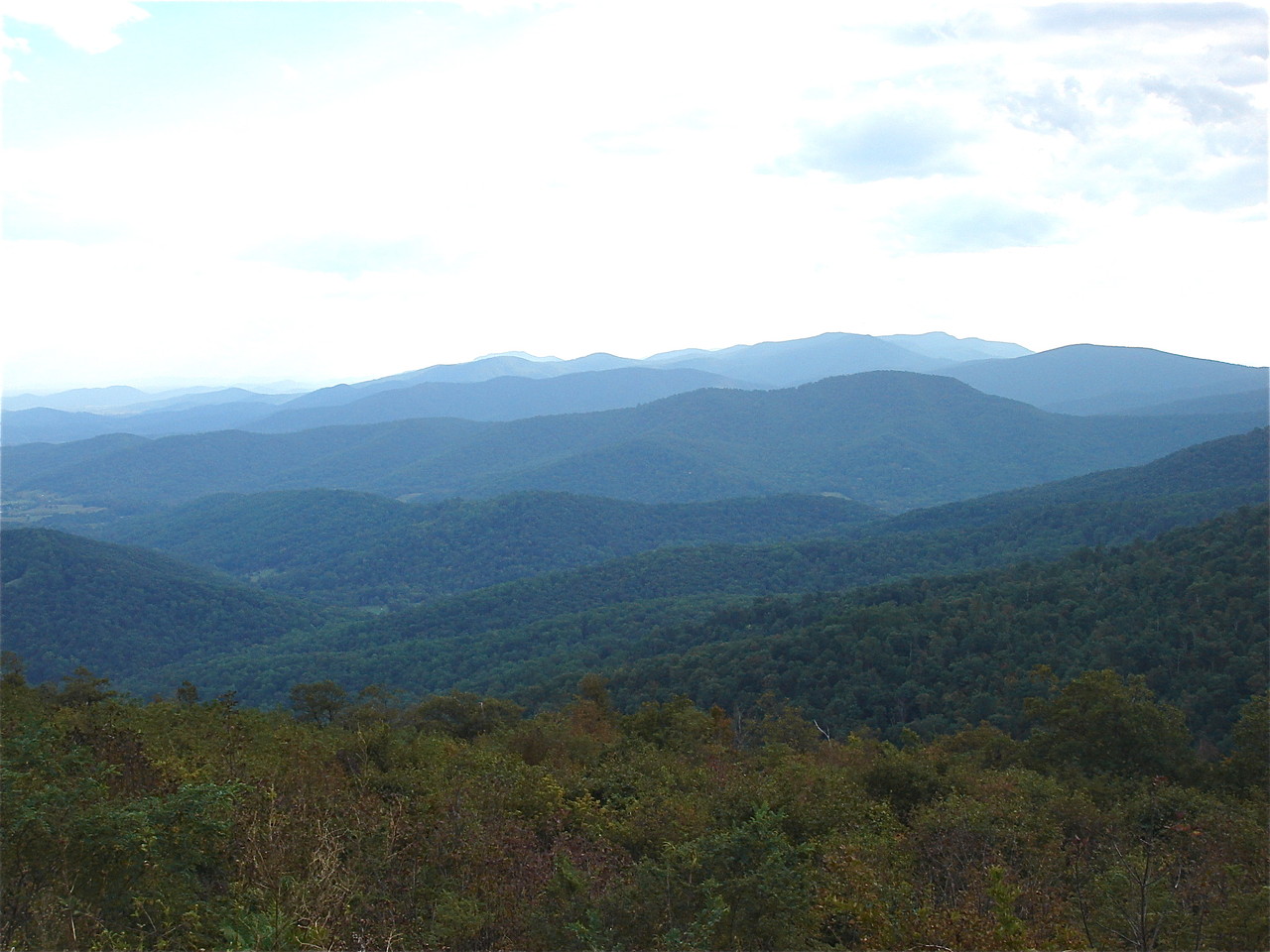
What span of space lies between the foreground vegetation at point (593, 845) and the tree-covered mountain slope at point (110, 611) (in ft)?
271

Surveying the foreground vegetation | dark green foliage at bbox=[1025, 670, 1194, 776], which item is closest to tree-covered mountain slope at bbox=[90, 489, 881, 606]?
dark green foliage at bbox=[1025, 670, 1194, 776]

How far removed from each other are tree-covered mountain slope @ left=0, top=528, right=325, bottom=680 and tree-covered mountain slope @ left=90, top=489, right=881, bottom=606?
120 feet

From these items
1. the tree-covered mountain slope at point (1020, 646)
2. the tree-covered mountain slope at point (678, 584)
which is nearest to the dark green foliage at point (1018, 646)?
the tree-covered mountain slope at point (1020, 646)

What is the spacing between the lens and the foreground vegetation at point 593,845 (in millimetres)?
9242

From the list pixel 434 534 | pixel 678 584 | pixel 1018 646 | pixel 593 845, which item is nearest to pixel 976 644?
pixel 1018 646

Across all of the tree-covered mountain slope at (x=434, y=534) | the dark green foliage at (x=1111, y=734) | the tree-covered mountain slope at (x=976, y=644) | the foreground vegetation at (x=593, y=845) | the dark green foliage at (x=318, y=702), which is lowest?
the tree-covered mountain slope at (x=434, y=534)

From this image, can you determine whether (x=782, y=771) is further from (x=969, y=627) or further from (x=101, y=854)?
(x=969, y=627)

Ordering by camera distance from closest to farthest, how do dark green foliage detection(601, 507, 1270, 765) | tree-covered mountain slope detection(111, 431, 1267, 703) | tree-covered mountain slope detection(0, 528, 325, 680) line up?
dark green foliage detection(601, 507, 1270, 765) → tree-covered mountain slope detection(111, 431, 1267, 703) → tree-covered mountain slope detection(0, 528, 325, 680)

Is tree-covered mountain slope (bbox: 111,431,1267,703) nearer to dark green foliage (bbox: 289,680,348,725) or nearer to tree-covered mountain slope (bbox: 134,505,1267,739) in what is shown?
tree-covered mountain slope (bbox: 134,505,1267,739)

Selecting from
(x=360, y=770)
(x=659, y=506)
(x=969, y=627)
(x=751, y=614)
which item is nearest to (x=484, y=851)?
(x=360, y=770)

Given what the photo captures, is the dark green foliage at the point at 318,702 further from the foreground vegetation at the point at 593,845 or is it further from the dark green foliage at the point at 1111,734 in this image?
the dark green foliage at the point at 1111,734

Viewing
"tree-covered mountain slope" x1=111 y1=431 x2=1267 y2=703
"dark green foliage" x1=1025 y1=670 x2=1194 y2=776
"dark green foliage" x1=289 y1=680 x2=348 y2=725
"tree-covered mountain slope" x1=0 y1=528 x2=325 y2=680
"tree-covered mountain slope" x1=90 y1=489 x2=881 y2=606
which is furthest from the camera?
"tree-covered mountain slope" x1=90 y1=489 x2=881 y2=606

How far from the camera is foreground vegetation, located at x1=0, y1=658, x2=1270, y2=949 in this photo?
30.3 ft

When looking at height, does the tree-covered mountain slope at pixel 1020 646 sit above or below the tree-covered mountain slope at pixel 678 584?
above
